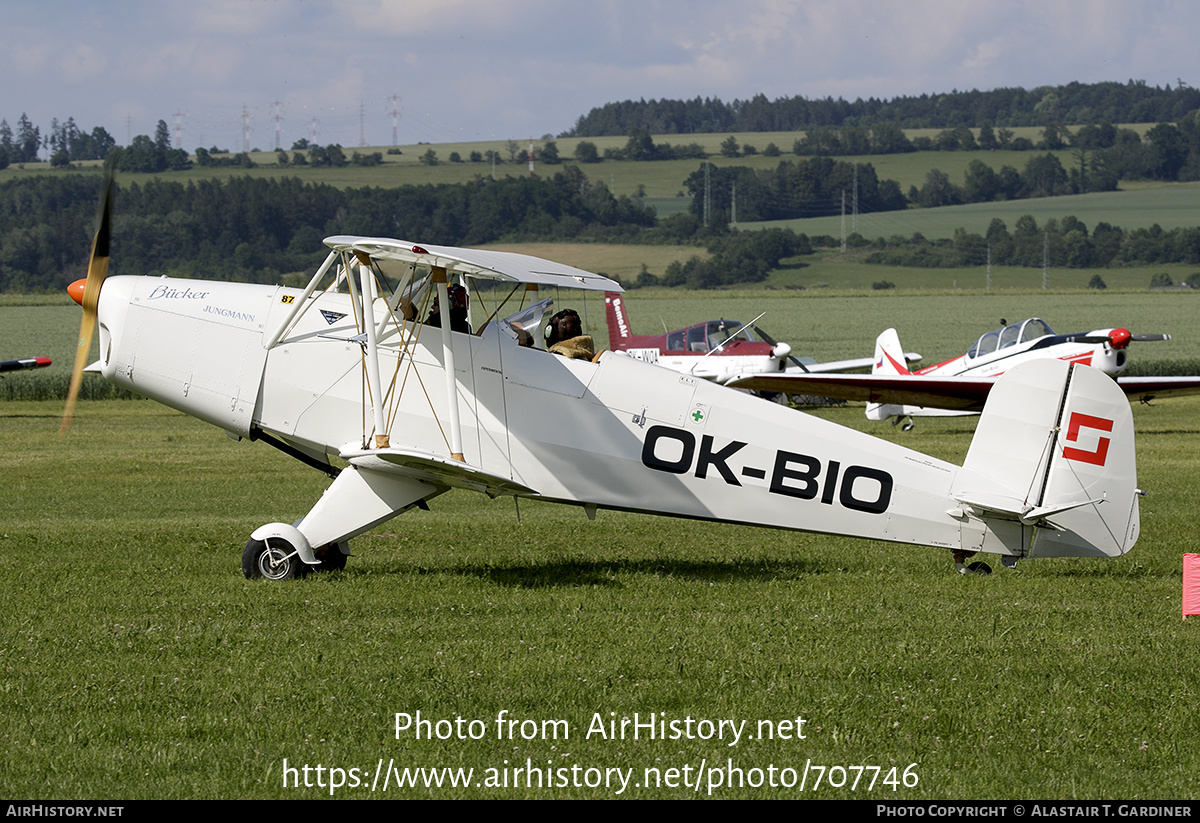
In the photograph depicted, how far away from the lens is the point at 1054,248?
291ft

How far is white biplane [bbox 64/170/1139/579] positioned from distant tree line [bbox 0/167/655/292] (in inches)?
2611

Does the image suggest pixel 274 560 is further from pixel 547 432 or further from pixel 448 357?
pixel 547 432

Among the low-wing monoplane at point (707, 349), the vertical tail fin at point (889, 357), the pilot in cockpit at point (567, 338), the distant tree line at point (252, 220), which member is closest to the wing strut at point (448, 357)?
the pilot in cockpit at point (567, 338)

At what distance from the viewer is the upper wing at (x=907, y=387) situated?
2036 centimetres

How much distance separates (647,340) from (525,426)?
62.7 feet

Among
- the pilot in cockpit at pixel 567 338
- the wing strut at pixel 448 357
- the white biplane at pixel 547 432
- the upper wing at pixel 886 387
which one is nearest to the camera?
the wing strut at pixel 448 357

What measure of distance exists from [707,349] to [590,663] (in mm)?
20941

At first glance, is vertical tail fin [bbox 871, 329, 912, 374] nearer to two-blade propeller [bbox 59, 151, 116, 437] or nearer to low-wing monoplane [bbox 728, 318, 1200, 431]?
low-wing monoplane [bbox 728, 318, 1200, 431]

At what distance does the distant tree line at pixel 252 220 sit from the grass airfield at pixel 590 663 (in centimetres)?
6641

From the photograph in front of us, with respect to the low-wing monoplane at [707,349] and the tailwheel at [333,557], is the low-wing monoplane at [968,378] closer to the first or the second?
the low-wing monoplane at [707,349]

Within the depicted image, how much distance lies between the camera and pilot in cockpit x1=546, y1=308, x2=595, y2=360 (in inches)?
347

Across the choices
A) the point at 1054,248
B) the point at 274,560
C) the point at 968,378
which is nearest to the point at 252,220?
the point at 1054,248

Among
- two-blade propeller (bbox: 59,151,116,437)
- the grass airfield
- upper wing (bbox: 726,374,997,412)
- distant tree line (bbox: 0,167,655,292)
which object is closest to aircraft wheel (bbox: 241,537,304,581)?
the grass airfield

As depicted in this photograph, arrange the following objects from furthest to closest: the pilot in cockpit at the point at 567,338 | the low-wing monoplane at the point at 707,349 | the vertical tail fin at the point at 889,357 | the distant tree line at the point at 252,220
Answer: the distant tree line at the point at 252,220
the low-wing monoplane at the point at 707,349
the vertical tail fin at the point at 889,357
the pilot in cockpit at the point at 567,338
